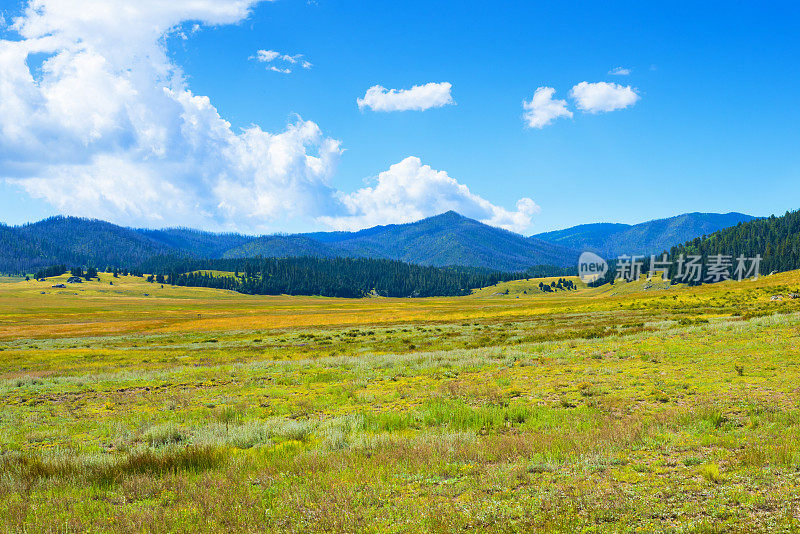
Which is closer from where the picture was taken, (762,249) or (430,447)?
(430,447)

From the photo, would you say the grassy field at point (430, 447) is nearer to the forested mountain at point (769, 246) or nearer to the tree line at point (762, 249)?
the forested mountain at point (769, 246)

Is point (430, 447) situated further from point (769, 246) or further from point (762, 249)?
point (762, 249)

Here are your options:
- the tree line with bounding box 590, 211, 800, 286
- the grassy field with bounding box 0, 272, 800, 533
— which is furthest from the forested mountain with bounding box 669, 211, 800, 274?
the grassy field with bounding box 0, 272, 800, 533

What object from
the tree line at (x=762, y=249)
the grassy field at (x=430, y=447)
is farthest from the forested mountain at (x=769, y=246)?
the grassy field at (x=430, y=447)

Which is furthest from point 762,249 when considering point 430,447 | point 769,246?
point 430,447

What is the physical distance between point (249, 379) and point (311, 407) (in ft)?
29.8

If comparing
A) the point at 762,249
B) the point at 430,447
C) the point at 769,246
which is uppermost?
the point at 769,246

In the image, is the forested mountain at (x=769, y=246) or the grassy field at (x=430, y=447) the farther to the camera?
the forested mountain at (x=769, y=246)

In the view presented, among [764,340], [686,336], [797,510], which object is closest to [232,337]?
[686,336]

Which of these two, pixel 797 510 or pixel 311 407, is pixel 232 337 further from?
pixel 797 510

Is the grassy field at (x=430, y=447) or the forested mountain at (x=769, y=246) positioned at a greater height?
the forested mountain at (x=769, y=246)

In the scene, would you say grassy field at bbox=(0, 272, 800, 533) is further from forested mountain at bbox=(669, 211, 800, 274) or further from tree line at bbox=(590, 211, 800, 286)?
tree line at bbox=(590, 211, 800, 286)

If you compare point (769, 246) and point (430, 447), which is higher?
point (769, 246)

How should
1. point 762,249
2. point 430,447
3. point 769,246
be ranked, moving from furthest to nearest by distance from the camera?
point 762,249, point 769,246, point 430,447
